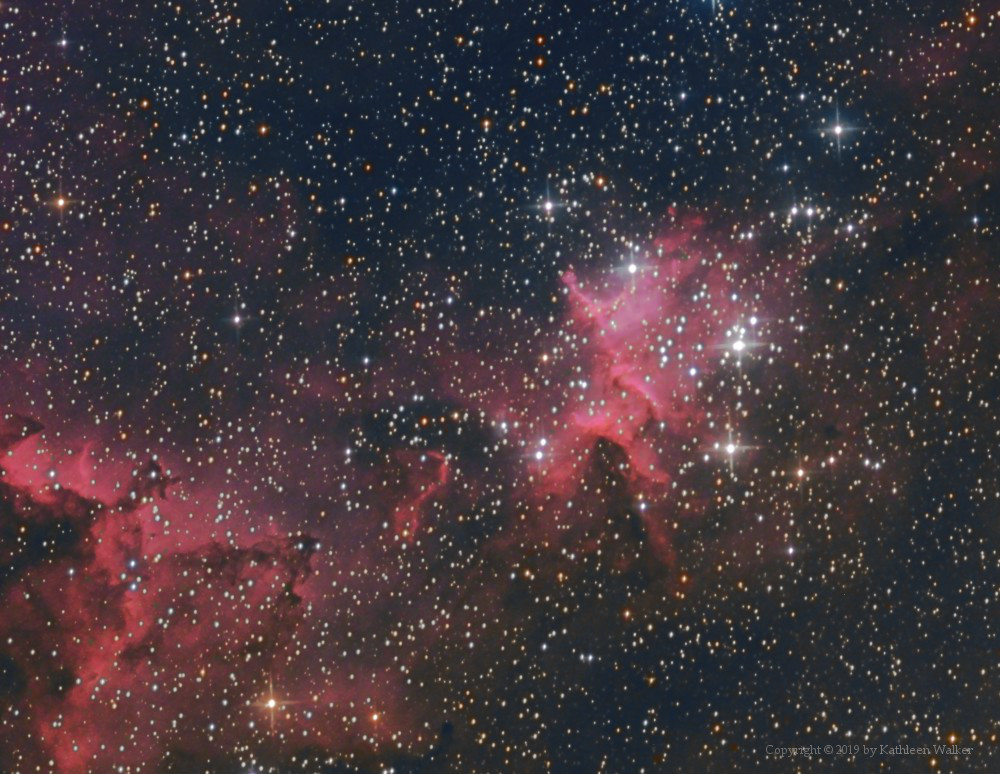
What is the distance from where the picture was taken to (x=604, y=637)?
26.7 inches

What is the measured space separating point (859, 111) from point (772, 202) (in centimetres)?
13

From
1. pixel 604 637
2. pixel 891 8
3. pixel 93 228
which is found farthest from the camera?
pixel 891 8

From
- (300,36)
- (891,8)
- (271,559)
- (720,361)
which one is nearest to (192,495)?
(271,559)

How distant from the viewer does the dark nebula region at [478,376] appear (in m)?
0.54

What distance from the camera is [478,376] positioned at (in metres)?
0.63

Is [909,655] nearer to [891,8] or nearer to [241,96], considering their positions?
[891,8]

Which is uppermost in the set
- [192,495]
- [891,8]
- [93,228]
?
[891,8]

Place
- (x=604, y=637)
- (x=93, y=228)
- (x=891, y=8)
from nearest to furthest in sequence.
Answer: (x=93, y=228) → (x=604, y=637) → (x=891, y=8)

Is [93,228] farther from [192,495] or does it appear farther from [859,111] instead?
[859,111]

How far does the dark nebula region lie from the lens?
1.78ft

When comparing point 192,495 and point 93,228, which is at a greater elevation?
point 93,228

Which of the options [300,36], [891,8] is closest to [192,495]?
[300,36]

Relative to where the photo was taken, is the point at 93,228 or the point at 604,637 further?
the point at 604,637

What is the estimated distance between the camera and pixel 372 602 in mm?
605
